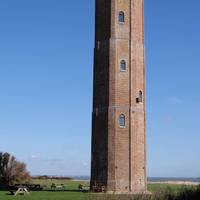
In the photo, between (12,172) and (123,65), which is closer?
(123,65)

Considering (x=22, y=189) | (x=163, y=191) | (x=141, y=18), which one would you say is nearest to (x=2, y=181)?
(x=22, y=189)

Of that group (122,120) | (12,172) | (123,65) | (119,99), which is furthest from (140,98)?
(12,172)

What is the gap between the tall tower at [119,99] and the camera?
120 ft

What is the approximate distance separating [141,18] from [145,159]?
10625 mm

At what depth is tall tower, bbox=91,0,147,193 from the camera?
36.4 m

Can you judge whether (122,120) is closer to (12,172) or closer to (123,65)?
(123,65)

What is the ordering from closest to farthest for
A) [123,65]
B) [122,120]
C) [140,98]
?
[122,120] < [123,65] < [140,98]

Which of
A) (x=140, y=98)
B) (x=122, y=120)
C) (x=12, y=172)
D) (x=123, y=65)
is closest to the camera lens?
(x=122, y=120)

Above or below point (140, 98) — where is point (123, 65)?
above

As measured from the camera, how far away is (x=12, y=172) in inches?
1873

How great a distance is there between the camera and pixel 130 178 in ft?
119

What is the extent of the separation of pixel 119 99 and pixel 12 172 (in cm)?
1533

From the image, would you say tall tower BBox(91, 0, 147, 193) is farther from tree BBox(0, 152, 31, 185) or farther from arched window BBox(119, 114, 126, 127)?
tree BBox(0, 152, 31, 185)

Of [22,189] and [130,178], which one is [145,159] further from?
[22,189]
